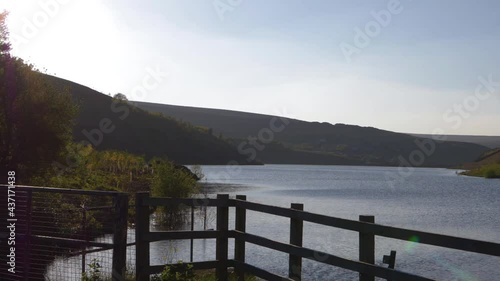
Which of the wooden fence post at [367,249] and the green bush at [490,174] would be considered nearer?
the wooden fence post at [367,249]

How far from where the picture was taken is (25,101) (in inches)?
1280

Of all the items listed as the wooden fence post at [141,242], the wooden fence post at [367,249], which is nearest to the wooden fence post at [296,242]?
the wooden fence post at [367,249]

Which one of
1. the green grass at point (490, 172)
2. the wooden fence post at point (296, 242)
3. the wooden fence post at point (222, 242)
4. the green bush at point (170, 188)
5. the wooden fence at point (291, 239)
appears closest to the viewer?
the wooden fence at point (291, 239)

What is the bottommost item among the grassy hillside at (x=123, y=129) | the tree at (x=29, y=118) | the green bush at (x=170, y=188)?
the green bush at (x=170, y=188)

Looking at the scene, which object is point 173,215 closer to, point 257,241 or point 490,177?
point 257,241

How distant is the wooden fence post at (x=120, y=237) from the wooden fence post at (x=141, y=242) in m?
0.34

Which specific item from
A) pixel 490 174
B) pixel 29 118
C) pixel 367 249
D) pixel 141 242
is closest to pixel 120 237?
pixel 141 242

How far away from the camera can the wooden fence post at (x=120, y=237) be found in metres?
10.1

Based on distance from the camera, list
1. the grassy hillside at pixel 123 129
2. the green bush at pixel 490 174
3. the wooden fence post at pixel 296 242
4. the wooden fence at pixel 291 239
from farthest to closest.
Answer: the green bush at pixel 490 174, the grassy hillside at pixel 123 129, the wooden fence post at pixel 296 242, the wooden fence at pixel 291 239

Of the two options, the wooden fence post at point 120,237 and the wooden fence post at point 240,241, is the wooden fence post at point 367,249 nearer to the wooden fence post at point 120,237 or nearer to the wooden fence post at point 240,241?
the wooden fence post at point 240,241

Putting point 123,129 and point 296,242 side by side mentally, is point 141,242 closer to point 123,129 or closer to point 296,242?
point 296,242

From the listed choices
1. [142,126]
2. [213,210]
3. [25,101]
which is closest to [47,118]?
[25,101]

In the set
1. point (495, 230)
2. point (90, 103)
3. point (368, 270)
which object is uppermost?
point (90, 103)

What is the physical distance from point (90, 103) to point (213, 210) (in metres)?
129
